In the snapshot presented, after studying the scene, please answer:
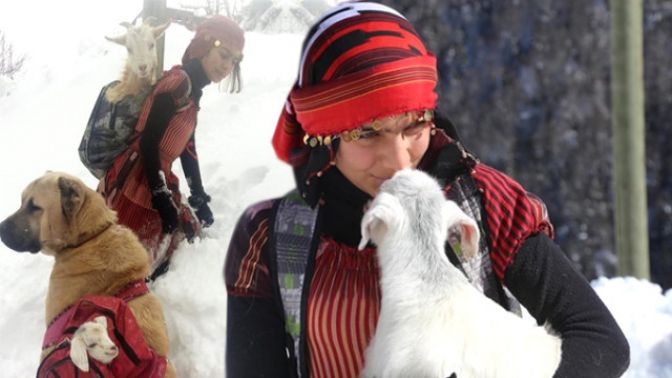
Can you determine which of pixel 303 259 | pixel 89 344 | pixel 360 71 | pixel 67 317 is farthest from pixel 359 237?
pixel 67 317

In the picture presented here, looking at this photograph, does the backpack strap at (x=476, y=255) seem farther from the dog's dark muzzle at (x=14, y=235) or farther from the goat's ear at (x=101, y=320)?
the dog's dark muzzle at (x=14, y=235)

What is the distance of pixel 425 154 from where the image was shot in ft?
3.20

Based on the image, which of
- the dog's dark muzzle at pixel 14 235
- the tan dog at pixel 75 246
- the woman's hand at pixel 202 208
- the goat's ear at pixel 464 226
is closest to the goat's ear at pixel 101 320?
the tan dog at pixel 75 246

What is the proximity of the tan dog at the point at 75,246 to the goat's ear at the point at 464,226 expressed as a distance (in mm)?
1484

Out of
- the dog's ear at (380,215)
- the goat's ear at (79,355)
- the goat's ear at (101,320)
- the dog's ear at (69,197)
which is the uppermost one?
the dog's ear at (380,215)

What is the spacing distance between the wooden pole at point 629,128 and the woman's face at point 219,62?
4.77 ft

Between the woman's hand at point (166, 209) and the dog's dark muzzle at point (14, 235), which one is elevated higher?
the dog's dark muzzle at point (14, 235)

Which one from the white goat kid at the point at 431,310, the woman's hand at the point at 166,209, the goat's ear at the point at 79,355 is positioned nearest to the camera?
the white goat kid at the point at 431,310

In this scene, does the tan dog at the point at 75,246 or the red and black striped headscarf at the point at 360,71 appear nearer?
the red and black striped headscarf at the point at 360,71

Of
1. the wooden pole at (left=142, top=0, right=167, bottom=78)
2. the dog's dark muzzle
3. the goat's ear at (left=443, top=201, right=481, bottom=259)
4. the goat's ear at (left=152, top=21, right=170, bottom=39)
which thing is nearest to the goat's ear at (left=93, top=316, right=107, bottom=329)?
the dog's dark muzzle

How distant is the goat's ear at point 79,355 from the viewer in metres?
1.88

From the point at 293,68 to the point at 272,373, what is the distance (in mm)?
1952

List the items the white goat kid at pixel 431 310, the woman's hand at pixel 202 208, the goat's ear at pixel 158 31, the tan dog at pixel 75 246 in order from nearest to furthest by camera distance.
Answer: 1. the white goat kid at pixel 431 310
2. the tan dog at pixel 75 246
3. the goat's ear at pixel 158 31
4. the woman's hand at pixel 202 208

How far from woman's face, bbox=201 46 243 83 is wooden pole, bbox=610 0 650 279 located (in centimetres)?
145
